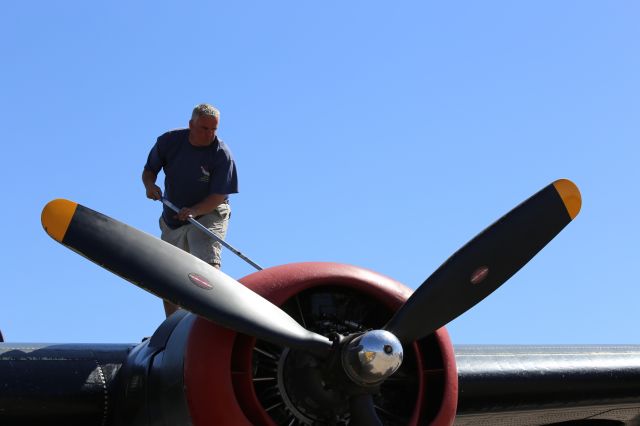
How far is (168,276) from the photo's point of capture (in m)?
7.12

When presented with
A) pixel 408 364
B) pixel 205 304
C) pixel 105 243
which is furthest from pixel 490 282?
pixel 105 243

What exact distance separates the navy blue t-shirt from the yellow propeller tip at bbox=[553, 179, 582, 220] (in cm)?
334

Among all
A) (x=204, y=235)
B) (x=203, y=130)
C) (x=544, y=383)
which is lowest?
(x=544, y=383)

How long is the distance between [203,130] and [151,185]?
745 millimetres

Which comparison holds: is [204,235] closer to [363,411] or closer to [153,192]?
[153,192]

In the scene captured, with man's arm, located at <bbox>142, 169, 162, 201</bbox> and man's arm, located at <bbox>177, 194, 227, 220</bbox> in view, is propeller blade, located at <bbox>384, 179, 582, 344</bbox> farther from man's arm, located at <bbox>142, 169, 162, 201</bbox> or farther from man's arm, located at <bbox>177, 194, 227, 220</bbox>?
man's arm, located at <bbox>142, 169, 162, 201</bbox>

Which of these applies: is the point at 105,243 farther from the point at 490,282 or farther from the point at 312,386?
the point at 490,282

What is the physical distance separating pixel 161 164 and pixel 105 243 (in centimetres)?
331

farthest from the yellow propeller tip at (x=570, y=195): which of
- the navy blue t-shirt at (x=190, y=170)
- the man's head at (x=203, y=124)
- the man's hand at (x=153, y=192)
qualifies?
the man's hand at (x=153, y=192)

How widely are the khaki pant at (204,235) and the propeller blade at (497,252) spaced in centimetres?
279

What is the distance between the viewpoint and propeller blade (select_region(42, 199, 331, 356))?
6906 mm

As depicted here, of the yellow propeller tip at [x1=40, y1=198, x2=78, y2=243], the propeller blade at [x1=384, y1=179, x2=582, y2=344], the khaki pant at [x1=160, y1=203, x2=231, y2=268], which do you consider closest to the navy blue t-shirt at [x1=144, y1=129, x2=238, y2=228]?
the khaki pant at [x1=160, y1=203, x2=231, y2=268]

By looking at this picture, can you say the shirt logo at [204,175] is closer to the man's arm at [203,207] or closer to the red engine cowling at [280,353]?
the man's arm at [203,207]

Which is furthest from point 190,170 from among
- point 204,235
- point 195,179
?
point 204,235
